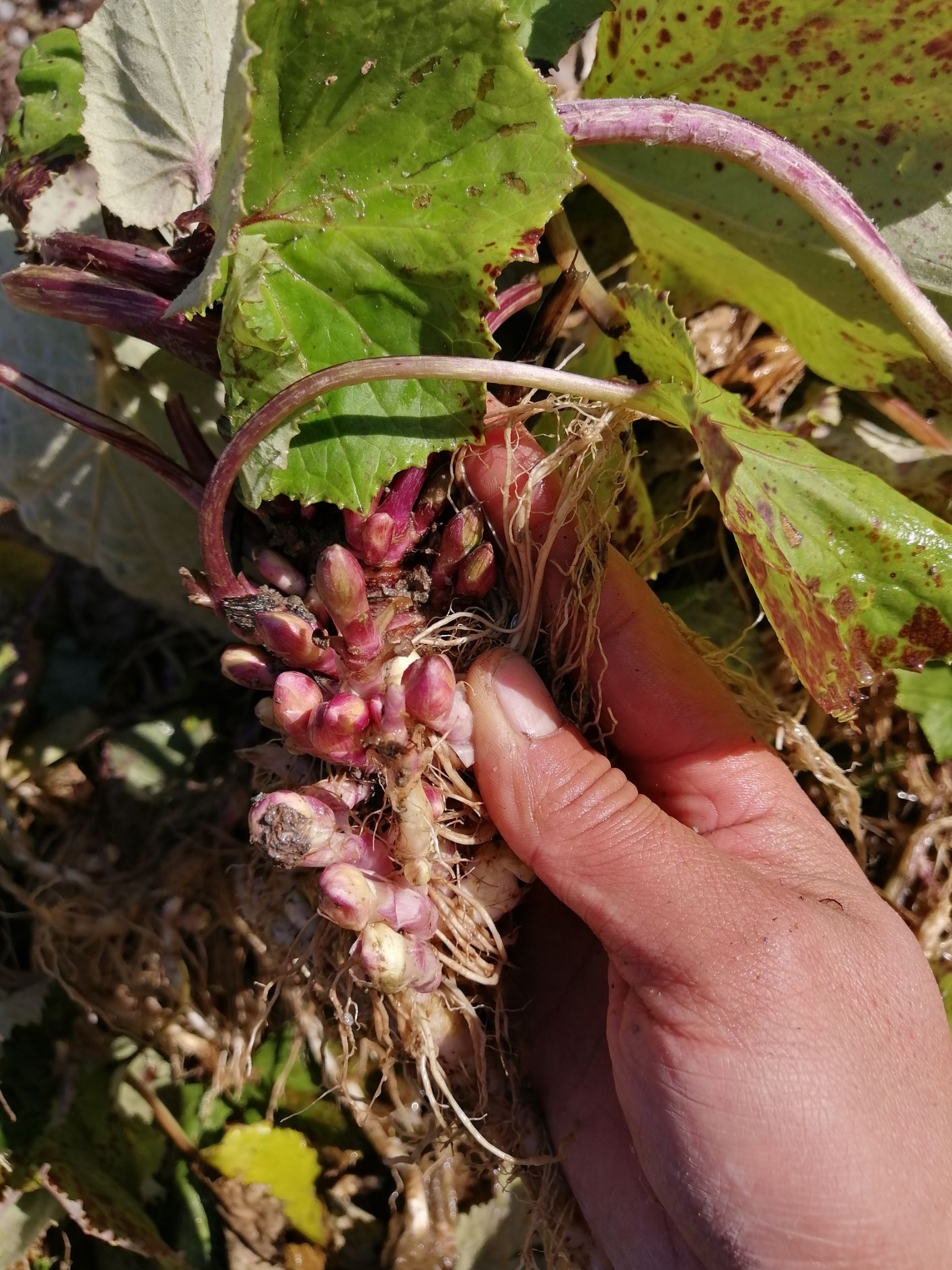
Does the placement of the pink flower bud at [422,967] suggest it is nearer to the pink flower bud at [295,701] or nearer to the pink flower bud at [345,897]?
the pink flower bud at [345,897]

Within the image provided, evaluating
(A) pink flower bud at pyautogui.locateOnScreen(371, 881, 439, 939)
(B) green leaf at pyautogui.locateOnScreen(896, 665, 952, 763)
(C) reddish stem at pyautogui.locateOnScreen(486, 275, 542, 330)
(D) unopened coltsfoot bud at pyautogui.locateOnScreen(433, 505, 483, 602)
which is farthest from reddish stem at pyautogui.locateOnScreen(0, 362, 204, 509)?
(B) green leaf at pyautogui.locateOnScreen(896, 665, 952, 763)

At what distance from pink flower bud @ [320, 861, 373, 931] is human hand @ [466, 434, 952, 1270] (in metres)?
0.21

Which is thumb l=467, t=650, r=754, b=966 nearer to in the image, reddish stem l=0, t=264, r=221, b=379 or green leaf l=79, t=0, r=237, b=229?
reddish stem l=0, t=264, r=221, b=379

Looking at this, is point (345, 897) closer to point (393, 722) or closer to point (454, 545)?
point (393, 722)

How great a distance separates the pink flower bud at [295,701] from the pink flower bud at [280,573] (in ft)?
0.37

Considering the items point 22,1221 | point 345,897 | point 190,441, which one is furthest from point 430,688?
point 22,1221

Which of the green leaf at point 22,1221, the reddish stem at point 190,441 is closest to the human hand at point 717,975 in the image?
the reddish stem at point 190,441

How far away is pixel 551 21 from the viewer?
47.2 inches

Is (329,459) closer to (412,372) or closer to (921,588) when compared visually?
(412,372)

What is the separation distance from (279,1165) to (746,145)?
75.5 inches

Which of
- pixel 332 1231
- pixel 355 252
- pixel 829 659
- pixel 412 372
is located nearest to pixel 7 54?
pixel 355 252

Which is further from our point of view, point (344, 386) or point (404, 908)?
point (404, 908)

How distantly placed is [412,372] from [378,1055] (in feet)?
3.56

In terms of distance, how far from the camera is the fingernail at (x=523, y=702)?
3.96 ft
